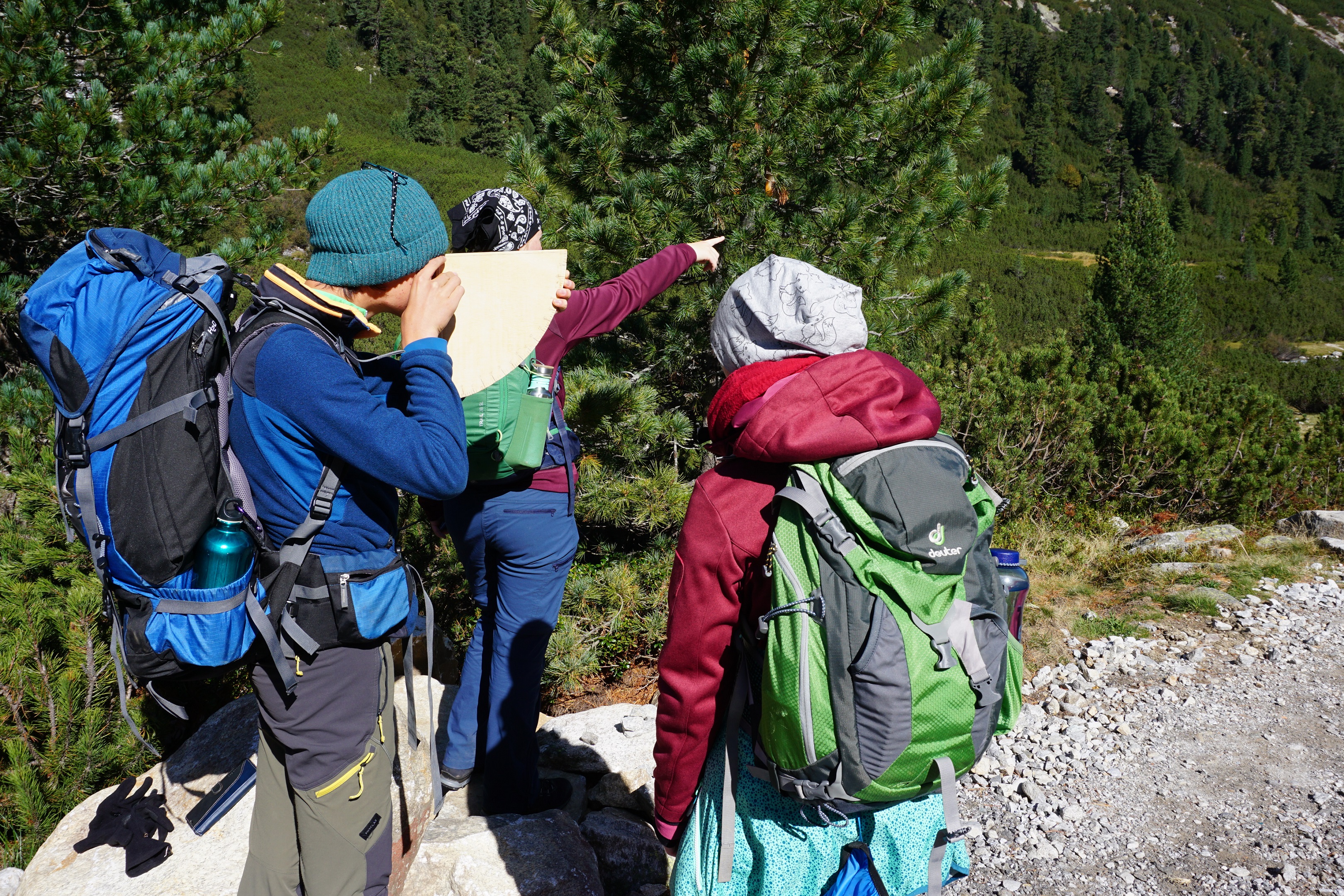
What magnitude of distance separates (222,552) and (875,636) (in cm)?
111

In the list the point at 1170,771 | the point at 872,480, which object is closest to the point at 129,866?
the point at 872,480

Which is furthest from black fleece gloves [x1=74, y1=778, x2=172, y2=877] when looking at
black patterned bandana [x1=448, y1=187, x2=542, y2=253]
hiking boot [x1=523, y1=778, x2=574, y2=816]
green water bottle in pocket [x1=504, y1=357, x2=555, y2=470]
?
black patterned bandana [x1=448, y1=187, x2=542, y2=253]

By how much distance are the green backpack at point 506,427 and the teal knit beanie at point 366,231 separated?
1.42 ft

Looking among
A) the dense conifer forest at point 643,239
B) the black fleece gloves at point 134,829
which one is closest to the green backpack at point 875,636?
the black fleece gloves at point 134,829

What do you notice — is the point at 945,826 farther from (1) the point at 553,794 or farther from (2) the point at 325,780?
(1) the point at 553,794

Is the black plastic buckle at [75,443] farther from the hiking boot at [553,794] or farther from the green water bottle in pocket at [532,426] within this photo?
the hiking boot at [553,794]

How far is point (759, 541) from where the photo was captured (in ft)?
4.12

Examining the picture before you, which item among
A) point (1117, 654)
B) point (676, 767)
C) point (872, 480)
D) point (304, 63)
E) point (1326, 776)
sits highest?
point (872, 480)

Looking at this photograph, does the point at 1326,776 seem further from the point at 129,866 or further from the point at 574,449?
the point at 129,866

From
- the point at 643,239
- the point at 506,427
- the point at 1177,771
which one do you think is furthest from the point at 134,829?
the point at 1177,771

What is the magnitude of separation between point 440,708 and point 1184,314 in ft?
82.5

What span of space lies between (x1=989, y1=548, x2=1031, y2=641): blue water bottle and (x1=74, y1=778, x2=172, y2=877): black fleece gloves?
7.41 feet

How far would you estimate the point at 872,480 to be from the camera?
1.16 meters

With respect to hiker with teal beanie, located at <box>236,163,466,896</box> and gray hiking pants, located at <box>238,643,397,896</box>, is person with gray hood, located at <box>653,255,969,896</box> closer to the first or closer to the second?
hiker with teal beanie, located at <box>236,163,466,896</box>
